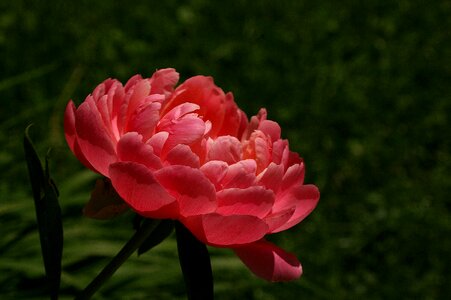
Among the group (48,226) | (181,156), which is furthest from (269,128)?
(48,226)

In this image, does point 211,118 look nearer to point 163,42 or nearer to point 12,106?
point 12,106

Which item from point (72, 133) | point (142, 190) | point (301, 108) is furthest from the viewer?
point (301, 108)

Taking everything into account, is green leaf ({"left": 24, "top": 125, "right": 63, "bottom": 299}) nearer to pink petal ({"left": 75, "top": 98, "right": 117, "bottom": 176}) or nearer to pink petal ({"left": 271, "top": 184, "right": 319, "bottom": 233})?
pink petal ({"left": 75, "top": 98, "right": 117, "bottom": 176})

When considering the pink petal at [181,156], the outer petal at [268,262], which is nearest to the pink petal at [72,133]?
the pink petal at [181,156]

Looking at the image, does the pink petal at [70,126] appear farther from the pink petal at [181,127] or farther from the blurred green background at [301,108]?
the blurred green background at [301,108]

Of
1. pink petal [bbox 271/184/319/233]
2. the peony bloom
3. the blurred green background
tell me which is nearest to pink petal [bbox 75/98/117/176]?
the peony bloom

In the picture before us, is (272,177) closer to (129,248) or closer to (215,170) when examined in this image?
(215,170)
